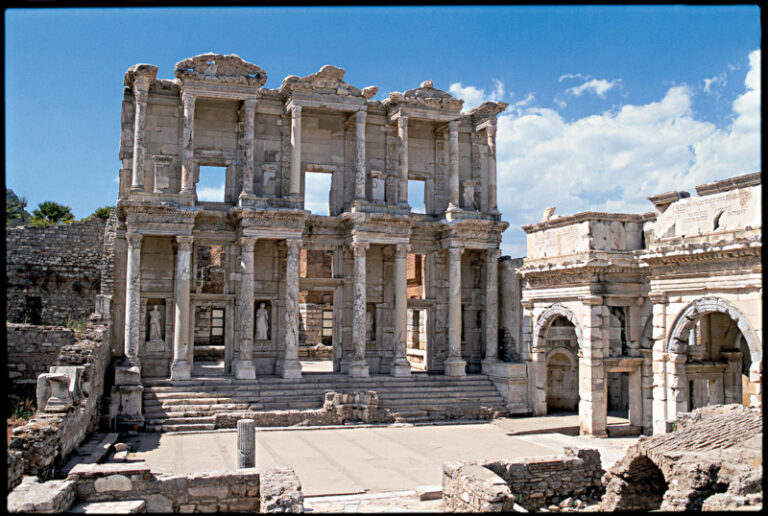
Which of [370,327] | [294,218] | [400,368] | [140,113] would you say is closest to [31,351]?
[140,113]

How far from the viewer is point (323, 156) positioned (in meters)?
27.4

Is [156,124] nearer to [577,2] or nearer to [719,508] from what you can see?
[719,508]

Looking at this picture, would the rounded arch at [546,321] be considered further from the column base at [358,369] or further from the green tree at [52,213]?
the green tree at [52,213]

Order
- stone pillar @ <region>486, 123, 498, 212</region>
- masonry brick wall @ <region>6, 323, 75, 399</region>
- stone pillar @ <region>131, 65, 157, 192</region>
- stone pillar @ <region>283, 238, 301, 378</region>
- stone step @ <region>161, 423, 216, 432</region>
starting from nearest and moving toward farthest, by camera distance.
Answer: masonry brick wall @ <region>6, 323, 75, 399</region> < stone step @ <region>161, 423, 216, 432</region> < stone pillar @ <region>131, 65, 157, 192</region> < stone pillar @ <region>283, 238, 301, 378</region> < stone pillar @ <region>486, 123, 498, 212</region>

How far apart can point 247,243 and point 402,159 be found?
6.68 meters

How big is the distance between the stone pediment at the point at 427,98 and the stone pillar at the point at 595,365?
32.3 feet

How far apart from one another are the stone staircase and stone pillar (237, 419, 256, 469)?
6688 mm

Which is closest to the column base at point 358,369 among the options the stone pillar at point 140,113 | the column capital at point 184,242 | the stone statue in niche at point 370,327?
the stone statue in niche at point 370,327

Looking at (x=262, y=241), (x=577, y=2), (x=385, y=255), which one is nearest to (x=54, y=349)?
(x=262, y=241)

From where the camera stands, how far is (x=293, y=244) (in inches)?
990

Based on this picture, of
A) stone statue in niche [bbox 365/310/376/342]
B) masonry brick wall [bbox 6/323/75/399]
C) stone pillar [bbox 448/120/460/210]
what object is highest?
stone pillar [bbox 448/120/460/210]

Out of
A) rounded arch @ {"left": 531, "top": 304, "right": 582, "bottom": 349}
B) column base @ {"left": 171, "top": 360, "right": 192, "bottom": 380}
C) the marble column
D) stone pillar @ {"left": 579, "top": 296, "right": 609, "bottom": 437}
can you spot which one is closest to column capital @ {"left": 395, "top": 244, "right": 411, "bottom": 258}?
the marble column

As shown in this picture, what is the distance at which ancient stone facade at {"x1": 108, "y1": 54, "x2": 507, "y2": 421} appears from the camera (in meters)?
24.4

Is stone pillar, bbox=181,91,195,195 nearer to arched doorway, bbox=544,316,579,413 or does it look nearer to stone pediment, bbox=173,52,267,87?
stone pediment, bbox=173,52,267,87
